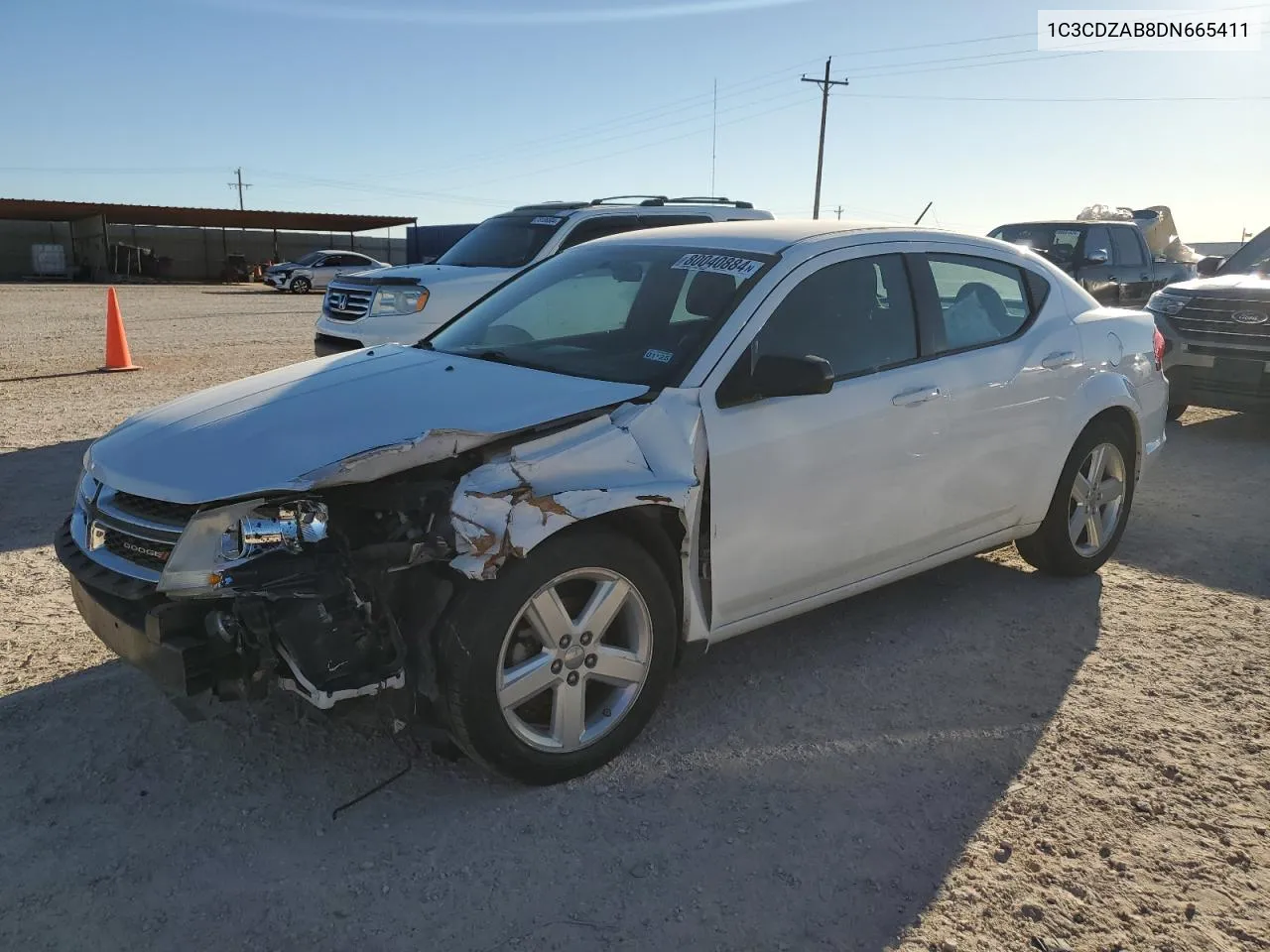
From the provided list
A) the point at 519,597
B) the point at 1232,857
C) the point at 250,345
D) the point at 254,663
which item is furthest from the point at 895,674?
the point at 250,345

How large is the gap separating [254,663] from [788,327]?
85.7 inches

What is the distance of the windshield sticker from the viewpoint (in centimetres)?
385

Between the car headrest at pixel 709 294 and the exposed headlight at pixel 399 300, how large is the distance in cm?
540

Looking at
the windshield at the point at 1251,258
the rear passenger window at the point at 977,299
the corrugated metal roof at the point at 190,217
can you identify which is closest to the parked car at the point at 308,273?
the corrugated metal roof at the point at 190,217

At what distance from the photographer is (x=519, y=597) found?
3.00 meters

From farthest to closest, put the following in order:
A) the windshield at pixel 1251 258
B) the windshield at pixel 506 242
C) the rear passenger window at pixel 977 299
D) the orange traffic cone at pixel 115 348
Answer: the orange traffic cone at pixel 115 348, the windshield at pixel 1251 258, the windshield at pixel 506 242, the rear passenger window at pixel 977 299

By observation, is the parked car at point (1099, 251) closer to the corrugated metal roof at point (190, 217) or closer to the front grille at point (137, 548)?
the front grille at point (137, 548)

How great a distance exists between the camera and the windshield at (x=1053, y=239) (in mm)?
12805

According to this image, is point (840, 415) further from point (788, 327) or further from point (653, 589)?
point (653, 589)

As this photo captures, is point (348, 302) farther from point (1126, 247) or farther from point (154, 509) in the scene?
point (1126, 247)

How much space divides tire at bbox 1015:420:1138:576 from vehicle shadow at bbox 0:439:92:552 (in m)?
5.17

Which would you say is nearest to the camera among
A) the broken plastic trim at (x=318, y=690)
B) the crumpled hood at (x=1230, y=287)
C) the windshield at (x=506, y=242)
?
the broken plastic trim at (x=318, y=690)

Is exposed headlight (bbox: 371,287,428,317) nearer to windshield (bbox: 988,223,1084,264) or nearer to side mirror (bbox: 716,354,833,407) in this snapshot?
side mirror (bbox: 716,354,833,407)

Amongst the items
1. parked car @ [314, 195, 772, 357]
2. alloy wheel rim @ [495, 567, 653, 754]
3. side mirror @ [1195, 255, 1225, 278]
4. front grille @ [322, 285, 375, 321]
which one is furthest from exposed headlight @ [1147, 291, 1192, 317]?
alloy wheel rim @ [495, 567, 653, 754]
